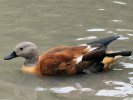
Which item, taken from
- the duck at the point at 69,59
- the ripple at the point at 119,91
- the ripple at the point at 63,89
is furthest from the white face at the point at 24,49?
the ripple at the point at 119,91

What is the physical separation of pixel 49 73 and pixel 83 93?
90cm

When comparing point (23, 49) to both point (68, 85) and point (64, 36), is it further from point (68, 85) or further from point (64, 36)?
point (64, 36)

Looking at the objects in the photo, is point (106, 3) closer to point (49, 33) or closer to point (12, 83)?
point (49, 33)

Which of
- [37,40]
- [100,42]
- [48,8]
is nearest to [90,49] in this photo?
[100,42]

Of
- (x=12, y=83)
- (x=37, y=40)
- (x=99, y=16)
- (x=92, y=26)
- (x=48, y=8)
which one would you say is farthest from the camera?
(x=48, y=8)

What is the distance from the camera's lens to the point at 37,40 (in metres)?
8.79

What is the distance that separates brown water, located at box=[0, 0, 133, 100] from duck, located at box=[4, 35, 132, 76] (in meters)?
0.13

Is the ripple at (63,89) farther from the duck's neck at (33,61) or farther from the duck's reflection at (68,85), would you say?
the duck's neck at (33,61)

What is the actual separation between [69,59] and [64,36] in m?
2.29

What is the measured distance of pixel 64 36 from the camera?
29.7 ft

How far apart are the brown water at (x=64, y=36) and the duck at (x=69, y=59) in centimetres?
13

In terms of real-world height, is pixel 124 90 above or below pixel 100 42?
below

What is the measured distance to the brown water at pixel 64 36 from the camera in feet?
20.7

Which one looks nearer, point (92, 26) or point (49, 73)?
point (49, 73)
